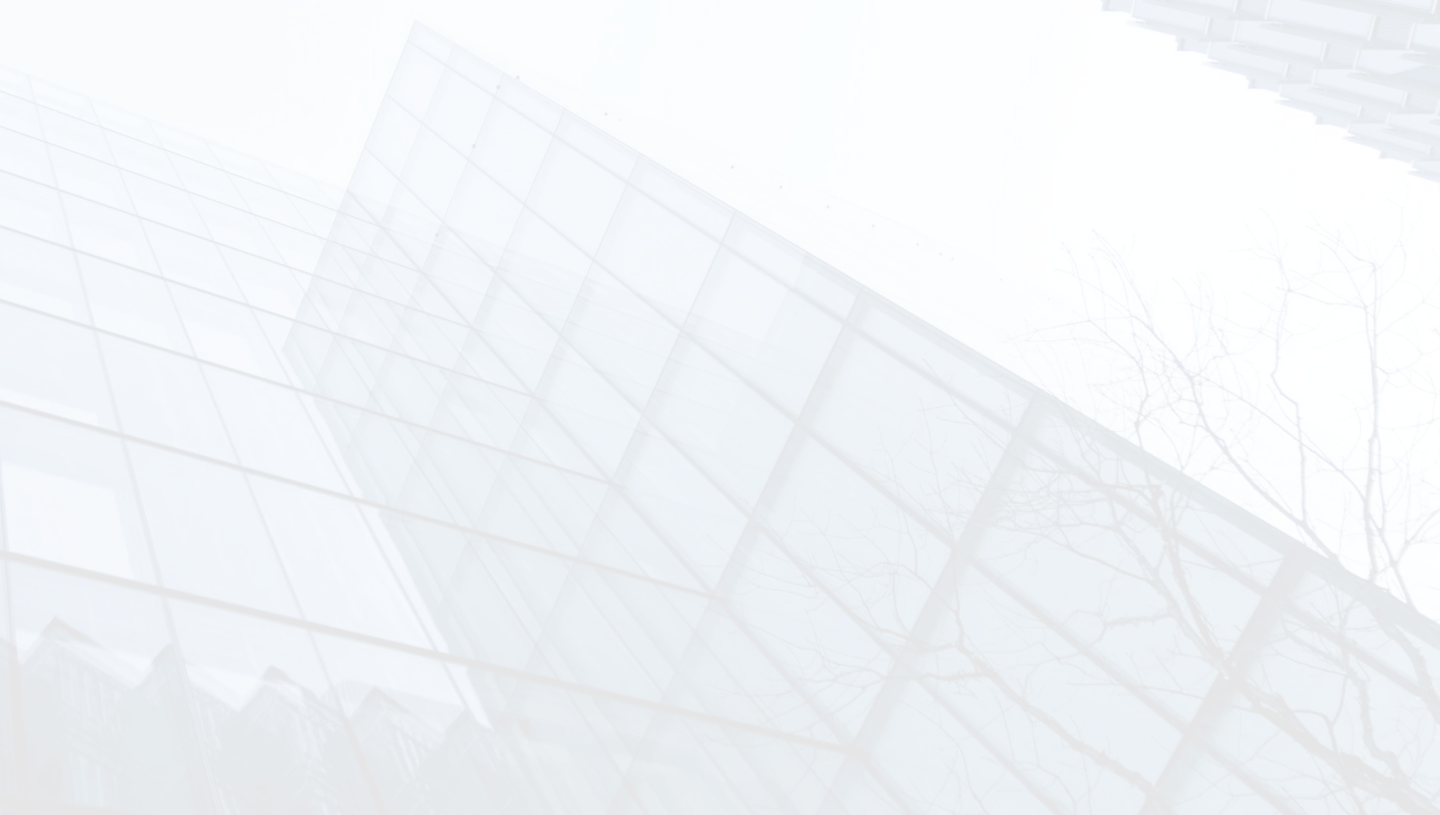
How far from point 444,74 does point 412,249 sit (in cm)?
499

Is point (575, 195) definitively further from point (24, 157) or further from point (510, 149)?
point (24, 157)

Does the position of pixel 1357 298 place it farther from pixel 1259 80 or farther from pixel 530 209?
pixel 1259 80

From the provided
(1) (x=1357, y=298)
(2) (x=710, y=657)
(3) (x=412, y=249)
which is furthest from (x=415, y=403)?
(1) (x=1357, y=298)

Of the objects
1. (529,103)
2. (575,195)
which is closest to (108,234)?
(575,195)

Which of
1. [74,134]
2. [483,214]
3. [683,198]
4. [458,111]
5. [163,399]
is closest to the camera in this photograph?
[163,399]

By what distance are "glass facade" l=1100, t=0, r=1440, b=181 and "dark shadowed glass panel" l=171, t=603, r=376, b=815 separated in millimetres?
20531

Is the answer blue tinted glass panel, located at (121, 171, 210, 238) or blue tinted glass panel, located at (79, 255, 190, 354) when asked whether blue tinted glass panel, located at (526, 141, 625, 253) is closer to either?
blue tinted glass panel, located at (121, 171, 210, 238)

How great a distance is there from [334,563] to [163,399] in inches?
103

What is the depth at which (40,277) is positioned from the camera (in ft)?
39.7

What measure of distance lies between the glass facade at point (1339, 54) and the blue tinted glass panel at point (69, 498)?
20743mm

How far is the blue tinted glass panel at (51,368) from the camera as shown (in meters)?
9.47

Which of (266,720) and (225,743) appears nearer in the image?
(225,743)

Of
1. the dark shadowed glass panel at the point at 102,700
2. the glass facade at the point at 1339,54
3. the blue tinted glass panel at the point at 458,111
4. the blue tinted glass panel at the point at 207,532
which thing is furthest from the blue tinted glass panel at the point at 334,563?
the glass facade at the point at 1339,54

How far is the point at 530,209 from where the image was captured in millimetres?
19500
